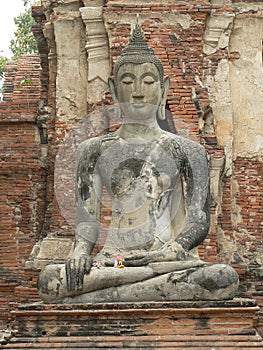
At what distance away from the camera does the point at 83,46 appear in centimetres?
1135

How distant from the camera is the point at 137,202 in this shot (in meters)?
7.62

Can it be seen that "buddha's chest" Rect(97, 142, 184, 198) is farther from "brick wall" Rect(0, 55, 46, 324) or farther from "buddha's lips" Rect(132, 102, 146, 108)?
"brick wall" Rect(0, 55, 46, 324)

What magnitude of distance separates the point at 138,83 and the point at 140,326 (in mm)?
2196

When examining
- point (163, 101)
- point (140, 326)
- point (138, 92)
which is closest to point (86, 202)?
point (138, 92)

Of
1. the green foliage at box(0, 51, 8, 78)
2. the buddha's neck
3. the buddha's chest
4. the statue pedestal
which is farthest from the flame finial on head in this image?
the green foliage at box(0, 51, 8, 78)

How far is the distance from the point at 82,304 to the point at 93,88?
471cm

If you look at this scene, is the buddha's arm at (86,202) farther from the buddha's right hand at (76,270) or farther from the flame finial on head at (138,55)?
the flame finial on head at (138,55)

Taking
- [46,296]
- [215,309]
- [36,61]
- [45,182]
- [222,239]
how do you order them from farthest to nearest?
[36,61]
[45,182]
[222,239]
[46,296]
[215,309]

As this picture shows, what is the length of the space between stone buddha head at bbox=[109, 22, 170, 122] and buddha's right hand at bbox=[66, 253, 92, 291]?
4.63ft

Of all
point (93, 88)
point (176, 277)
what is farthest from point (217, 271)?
point (93, 88)

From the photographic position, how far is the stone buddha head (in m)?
7.80

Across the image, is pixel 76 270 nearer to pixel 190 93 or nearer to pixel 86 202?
pixel 86 202

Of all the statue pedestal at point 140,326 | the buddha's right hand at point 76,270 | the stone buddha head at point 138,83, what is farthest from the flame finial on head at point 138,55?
the statue pedestal at point 140,326

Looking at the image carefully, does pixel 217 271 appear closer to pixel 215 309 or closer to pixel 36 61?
pixel 215 309
